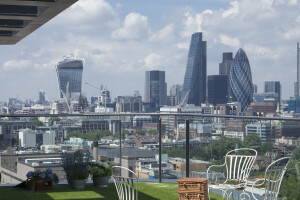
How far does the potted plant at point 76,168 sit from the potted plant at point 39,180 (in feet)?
0.85

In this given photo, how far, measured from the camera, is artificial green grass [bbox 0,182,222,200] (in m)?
6.67

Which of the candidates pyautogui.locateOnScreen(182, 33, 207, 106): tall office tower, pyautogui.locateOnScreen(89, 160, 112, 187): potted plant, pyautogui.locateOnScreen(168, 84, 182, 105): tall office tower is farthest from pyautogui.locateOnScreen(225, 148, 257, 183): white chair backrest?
pyautogui.locateOnScreen(182, 33, 207, 106): tall office tower

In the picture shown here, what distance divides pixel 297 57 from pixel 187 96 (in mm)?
27235

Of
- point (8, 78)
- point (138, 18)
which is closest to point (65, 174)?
point (8, 78)

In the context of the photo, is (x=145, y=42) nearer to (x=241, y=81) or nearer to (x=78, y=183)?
(x=241, y=81)

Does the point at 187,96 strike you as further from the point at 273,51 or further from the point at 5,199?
the point at 5,199

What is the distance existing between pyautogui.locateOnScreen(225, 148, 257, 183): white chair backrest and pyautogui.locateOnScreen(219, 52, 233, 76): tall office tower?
110 m

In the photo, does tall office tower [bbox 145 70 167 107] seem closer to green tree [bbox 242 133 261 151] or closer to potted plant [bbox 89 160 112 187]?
potted plant [bbox 89 160 112 187]

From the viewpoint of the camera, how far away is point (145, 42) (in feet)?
390

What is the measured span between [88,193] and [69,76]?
100118 mm

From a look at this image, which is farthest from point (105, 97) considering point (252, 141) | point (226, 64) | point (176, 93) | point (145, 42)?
point (252, 141)

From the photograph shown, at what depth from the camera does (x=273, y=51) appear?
4040 inches

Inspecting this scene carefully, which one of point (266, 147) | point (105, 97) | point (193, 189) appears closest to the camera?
point (193, 189)

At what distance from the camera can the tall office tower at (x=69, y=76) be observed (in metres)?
105
